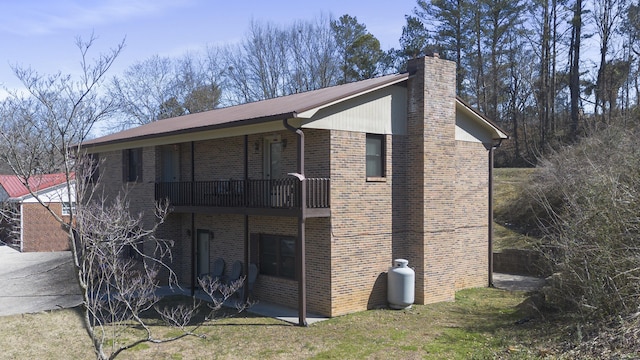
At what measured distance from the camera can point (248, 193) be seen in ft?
48.9

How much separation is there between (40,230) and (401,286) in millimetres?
23103

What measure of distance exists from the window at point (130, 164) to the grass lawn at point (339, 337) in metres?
7.15

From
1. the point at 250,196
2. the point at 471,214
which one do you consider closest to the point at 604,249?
the point at 471,214

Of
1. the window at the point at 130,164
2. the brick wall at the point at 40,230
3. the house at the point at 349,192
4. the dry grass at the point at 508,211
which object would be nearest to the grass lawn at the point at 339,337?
the house at the point at 349,192

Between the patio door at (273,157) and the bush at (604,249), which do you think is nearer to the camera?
the bush at (604,249)

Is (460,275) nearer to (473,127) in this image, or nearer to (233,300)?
(473,127)

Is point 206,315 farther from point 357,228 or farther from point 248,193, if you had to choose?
point 357,228

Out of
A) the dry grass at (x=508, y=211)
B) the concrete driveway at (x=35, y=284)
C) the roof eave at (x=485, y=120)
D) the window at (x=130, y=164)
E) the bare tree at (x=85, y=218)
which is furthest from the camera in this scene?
the dry grass at (x=508, y=211)

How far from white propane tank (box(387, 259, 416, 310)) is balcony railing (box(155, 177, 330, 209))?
2.70 m

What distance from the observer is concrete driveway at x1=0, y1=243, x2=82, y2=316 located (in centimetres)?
1652

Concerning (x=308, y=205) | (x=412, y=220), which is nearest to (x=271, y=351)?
(x=308, y=205)

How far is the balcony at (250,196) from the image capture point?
1345cm

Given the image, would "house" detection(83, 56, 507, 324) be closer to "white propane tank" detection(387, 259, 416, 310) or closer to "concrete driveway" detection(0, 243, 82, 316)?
"white propane tank" detection(387, 259, 416, 310)

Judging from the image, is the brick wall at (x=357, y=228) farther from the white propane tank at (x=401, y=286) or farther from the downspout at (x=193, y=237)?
the downspout at (x=193, y=237)
